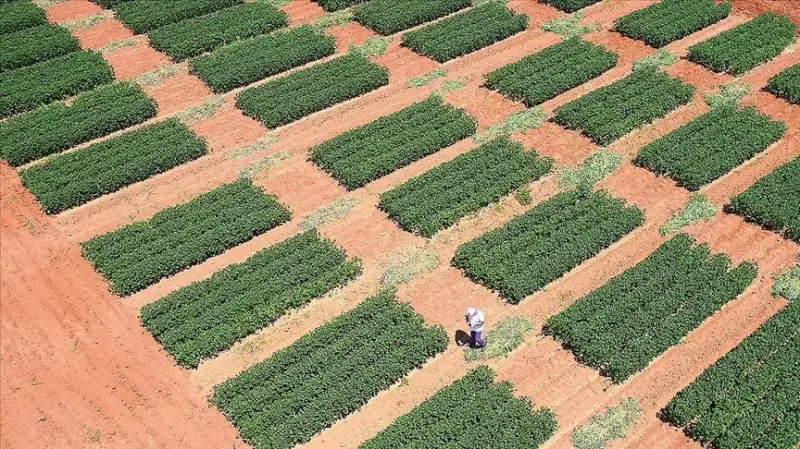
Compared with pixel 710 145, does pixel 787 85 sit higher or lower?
higher

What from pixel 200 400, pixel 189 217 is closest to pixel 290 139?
pixel 189 217

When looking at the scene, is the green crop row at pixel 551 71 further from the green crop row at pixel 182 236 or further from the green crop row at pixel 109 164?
the green crop row at pixel 109 164

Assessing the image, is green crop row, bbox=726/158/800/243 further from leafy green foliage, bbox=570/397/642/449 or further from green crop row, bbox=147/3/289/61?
green crop row, bbox=147/3/289/61

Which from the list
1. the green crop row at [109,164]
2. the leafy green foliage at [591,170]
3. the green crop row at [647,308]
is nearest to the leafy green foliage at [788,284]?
the green crop row at [647,308]

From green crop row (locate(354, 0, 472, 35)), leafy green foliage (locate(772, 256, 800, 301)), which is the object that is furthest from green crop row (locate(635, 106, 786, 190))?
green crop row (locate(354, 0, 472, 35))

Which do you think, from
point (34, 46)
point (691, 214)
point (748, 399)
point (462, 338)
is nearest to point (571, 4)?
point (691, 214)

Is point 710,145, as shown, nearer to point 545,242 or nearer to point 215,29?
point 545,242
